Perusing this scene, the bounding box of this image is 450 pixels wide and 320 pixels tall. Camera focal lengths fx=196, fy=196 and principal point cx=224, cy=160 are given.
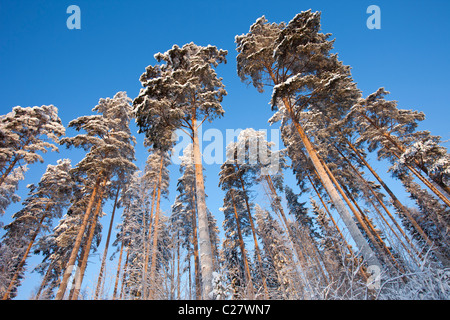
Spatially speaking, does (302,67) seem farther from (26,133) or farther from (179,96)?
(26,133)

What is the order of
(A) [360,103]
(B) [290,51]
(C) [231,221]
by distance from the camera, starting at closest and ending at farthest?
(B) [290,51], (A) [360,103], (C) [231,221]

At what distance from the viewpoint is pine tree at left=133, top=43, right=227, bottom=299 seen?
959 cm

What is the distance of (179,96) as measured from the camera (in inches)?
416

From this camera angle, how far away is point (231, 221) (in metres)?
19.1

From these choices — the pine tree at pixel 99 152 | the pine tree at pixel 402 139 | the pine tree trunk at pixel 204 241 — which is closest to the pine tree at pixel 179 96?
the pine tree trunk at pixel 204 241

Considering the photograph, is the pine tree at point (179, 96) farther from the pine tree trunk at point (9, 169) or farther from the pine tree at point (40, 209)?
the pine tree at point (40, 209)

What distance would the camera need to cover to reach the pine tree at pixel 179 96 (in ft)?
31.5

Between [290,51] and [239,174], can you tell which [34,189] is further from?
[290,51]

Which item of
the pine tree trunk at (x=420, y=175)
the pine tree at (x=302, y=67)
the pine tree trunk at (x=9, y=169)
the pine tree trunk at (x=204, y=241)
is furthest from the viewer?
the pine tree trunk at (x=420, y=175)

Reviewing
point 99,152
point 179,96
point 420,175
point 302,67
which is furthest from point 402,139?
point 99,152
